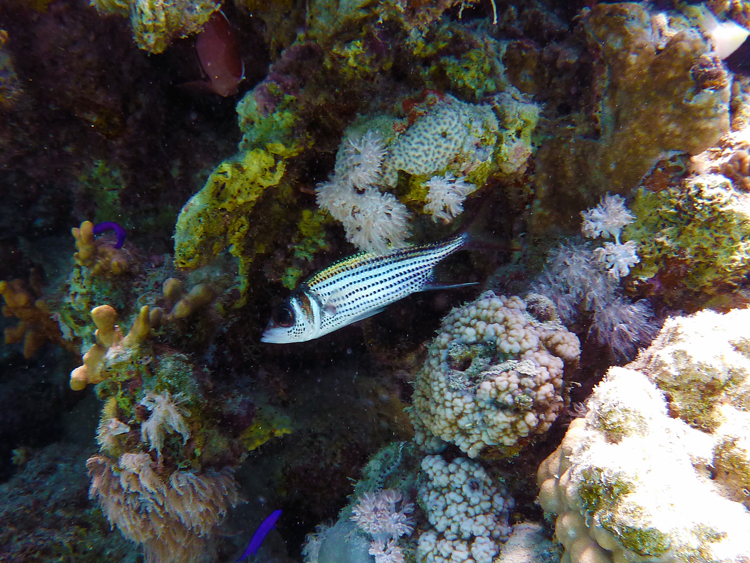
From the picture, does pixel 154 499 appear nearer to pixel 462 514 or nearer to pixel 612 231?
pixel 462 514

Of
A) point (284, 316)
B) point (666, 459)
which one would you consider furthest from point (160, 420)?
point (666, 459)

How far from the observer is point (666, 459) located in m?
1.75

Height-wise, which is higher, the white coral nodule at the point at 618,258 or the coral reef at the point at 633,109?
the coral reef at the point at 633,109

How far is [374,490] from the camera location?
10.7 feet

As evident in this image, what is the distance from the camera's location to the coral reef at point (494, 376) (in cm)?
235

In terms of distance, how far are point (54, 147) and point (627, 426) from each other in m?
5.32

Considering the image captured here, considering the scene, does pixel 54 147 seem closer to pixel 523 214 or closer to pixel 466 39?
pixel 466 39

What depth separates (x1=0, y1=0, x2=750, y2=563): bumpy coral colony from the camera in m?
2.29

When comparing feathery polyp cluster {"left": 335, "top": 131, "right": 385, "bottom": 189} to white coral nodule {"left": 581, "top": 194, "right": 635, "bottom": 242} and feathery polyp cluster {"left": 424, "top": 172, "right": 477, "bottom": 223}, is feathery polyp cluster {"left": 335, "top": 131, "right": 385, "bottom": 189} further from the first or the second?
white coral nodule {"left": 581, "top": 194, "right": 635, "bottom": 242}

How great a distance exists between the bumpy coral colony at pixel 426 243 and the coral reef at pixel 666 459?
0.05ft

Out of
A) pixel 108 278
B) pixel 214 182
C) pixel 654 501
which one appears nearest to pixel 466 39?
pixel 214 182

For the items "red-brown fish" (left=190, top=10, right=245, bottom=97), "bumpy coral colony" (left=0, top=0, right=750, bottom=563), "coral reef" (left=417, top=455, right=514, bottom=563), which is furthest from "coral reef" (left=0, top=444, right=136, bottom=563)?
"red-brown fish" (left=190, top=10, right=245, bottom=97)

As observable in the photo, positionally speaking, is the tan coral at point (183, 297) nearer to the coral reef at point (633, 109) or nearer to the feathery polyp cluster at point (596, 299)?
the feathery polyp cluster at point (596, 299)

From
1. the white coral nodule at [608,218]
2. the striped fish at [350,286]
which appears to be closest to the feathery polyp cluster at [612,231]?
the white coral nodule at [608,218]
